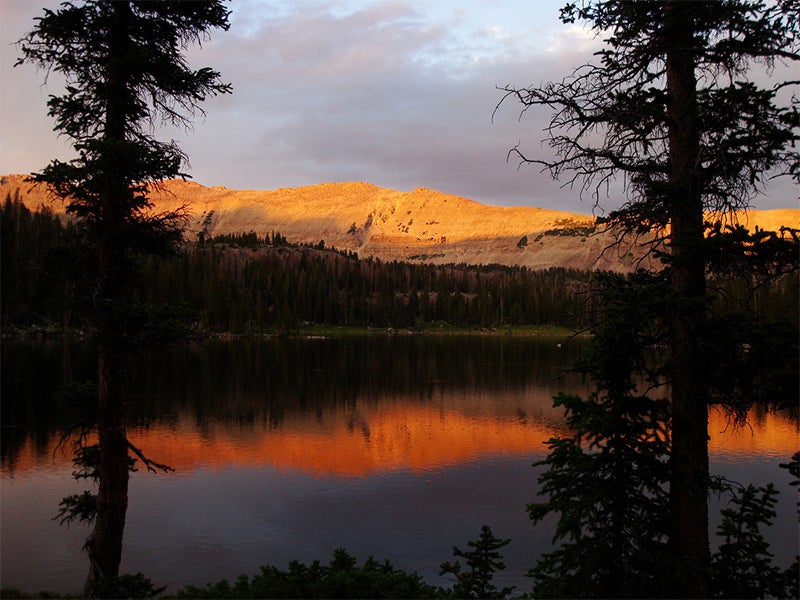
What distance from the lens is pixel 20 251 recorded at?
374ft

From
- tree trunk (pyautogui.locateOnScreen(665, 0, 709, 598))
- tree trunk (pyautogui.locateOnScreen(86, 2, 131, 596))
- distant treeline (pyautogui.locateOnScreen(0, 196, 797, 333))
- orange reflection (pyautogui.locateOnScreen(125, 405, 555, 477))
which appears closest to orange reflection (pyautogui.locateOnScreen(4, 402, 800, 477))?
orange reflection (pyautogui.locateOnScreen(125, 405, 555, 477))

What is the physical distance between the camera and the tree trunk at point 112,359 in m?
12.1

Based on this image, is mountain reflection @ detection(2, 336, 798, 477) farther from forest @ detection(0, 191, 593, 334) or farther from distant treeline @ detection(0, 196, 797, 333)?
forest @ detection(0, 191, 593, 334)

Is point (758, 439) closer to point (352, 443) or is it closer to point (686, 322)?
point (352, 443)

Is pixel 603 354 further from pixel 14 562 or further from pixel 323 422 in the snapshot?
pixel 323 422

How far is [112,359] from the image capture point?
12.1 metres

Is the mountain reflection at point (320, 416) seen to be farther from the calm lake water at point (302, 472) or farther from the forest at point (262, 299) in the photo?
the forest at point (262, 299)

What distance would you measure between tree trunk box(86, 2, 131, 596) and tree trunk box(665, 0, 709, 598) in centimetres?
1034

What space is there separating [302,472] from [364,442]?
23.6 feet

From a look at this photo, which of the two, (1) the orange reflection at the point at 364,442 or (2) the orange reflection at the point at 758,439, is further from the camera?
(2) the orange reflection at the point at 758,439

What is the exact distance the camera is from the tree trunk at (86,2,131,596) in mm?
12062

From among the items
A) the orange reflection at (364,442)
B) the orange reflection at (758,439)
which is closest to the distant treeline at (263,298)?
the orange reflection at (758,439)

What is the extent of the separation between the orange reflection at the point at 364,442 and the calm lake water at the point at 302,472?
14cm

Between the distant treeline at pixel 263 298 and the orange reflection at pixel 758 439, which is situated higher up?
the distant treeline at pixel 263 298
